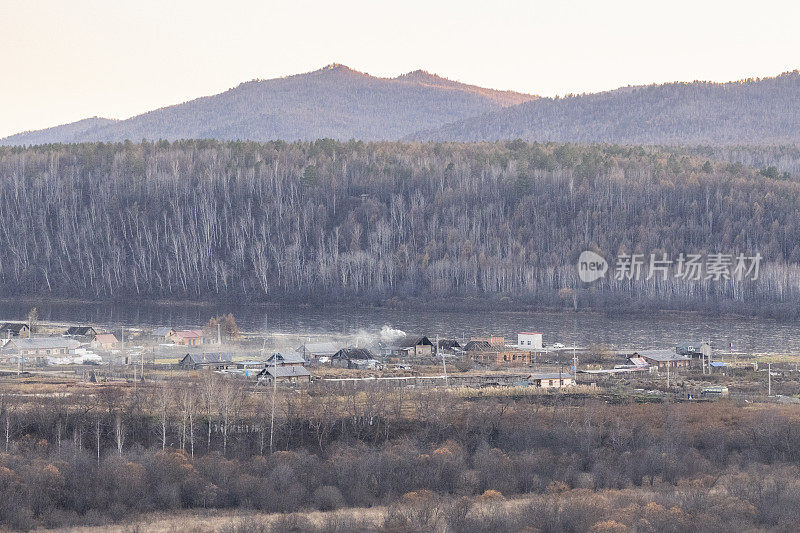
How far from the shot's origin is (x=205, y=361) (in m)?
50.6

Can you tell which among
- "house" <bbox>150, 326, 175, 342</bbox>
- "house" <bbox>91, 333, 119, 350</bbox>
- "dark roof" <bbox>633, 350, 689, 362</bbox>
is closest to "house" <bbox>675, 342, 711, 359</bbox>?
"dark roof" <bbox>633, 350, 689, 362</bbox>

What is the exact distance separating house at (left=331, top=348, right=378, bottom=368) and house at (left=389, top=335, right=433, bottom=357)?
4.21 m

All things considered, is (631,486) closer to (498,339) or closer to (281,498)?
(281,498)

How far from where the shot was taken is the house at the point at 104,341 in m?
58.1

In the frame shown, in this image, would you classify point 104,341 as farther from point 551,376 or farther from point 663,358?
point 663,358

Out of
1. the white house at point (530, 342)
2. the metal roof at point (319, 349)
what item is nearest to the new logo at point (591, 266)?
the white house at point (530, 342)

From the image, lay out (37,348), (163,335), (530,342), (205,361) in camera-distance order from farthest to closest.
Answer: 1. (163,335)
2. (530,342)
3. (37,348)
4. (205,361)

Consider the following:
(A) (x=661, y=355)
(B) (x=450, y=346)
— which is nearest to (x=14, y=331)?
(B) (x=450, y=346)

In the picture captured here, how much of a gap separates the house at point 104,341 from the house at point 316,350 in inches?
400

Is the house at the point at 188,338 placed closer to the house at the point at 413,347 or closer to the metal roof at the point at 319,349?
the metal roof at the point at 319,349

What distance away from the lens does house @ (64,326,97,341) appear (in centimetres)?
6012

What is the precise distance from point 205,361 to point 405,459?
2033 cm

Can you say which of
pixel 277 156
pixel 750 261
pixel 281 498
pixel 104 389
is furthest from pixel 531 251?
pixel 281 498

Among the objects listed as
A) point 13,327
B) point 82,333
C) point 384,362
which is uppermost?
point 13,327
